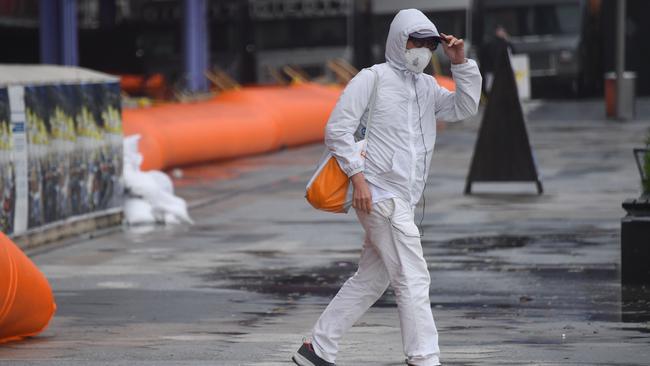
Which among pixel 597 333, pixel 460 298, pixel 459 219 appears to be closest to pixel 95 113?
pixel 459 219

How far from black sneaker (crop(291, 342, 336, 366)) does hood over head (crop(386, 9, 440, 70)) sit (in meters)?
1.48

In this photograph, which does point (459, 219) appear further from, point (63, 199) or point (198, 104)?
point (198, 104)

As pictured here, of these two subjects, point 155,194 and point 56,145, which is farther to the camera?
point 155,194

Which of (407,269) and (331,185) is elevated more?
(331,185)

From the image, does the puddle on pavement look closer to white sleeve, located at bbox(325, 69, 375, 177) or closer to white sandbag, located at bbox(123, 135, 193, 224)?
white sleeve, located at bbox(325, 69, 375, 177)

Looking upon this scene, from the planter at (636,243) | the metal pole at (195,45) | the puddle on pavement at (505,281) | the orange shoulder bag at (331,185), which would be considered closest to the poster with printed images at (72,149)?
the puddle on pavement at (505,281)

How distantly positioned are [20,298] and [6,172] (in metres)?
4.15

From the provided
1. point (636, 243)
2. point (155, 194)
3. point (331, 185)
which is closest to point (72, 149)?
point (155, 194)

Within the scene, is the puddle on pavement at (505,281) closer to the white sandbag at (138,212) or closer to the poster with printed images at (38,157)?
the poster with printed images at (38,157)

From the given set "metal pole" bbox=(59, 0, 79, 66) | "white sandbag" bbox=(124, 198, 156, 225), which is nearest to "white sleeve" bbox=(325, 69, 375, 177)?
"white sandbag" bbox=(124, 198, 156, 225)

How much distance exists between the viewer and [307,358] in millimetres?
7855

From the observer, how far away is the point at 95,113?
591 inches

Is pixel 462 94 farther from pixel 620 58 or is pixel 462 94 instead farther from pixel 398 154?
pixel 620 58

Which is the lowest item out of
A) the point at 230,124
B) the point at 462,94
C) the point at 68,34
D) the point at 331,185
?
the point at 230,124
